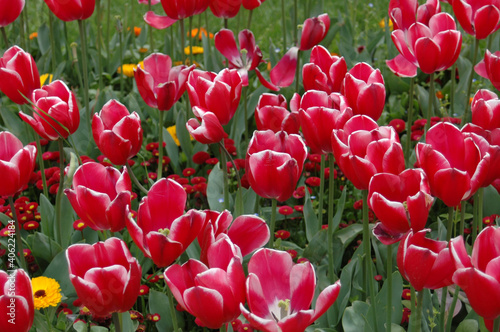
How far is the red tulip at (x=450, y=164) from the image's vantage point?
3.85 feet

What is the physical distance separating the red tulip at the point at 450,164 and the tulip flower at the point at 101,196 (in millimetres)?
566

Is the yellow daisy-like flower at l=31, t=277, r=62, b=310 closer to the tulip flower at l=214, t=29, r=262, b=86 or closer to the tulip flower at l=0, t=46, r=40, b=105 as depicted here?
the tulip flower at l=0, t=46, r=40, b=105

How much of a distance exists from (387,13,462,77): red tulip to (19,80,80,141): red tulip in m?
0.93

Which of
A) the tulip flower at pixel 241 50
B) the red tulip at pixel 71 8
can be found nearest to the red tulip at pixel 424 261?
the tulip flower at pixel 241 50

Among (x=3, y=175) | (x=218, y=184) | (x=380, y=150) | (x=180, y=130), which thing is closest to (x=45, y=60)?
(x=180, y=130)

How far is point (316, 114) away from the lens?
1426mm

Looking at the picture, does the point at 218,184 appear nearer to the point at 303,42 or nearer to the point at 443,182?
the point at 303,42

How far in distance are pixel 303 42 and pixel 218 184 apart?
56 centimetres

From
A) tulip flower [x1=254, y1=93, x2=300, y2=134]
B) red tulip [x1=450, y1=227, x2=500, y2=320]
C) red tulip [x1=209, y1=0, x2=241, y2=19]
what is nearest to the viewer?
red tulip [x1=450, y1=227, x2=500, y2=320]

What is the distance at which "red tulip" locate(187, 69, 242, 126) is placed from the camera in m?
1.52

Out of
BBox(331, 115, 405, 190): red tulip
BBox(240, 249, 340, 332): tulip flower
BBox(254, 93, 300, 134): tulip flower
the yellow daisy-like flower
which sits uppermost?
BBox(331, 115, 405, 190): red tulip

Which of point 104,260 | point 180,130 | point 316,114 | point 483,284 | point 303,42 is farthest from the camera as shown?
point 180,130

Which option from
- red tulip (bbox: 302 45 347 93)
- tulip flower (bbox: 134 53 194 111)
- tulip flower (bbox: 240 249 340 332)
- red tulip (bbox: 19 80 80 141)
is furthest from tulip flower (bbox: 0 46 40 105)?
tulip flower (bbox: 240 249 340 332)

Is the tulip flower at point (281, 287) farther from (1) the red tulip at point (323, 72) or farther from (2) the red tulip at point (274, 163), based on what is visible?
(1) the red tulip at point (323, 72)
